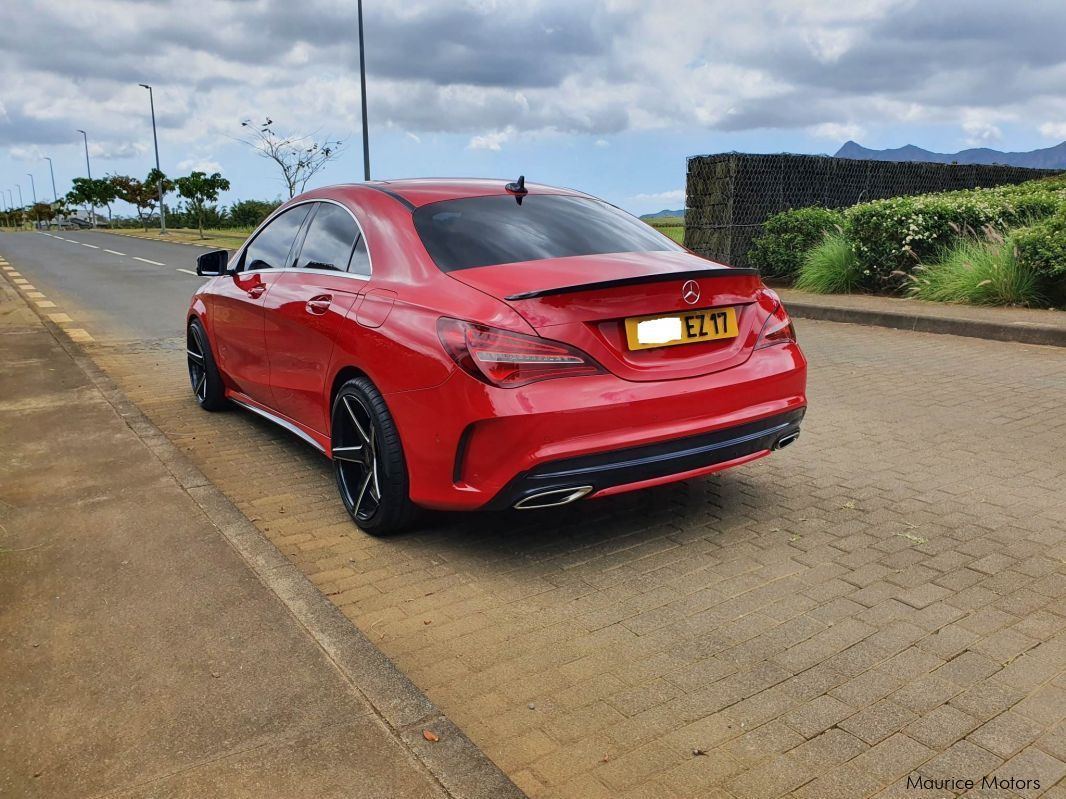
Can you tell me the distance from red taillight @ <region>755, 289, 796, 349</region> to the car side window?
174 cm

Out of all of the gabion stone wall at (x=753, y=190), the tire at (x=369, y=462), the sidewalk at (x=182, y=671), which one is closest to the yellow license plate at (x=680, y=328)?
the tire at (x=369, y=462)

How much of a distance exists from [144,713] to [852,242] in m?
12.0

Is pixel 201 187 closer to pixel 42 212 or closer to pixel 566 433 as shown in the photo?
pixel 566 433

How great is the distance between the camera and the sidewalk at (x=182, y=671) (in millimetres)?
2217

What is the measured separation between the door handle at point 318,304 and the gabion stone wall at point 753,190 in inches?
449

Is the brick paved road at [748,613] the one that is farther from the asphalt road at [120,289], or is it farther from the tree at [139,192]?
the tree at [139,192]

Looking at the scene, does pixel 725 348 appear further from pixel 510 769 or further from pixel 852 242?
pixel 852 242

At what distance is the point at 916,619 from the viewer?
306 centimetres

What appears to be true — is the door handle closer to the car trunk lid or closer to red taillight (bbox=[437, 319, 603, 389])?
the car trunk lid

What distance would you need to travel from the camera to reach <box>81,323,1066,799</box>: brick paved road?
2352 millimetres

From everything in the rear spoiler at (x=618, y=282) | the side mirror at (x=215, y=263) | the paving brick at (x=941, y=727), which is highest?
the rear spoiler at (x=618, y=282)

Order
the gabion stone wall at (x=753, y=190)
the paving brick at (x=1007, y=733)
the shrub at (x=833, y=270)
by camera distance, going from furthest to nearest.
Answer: the gabion stone wall at (x=753, y=190)
the shrub at (x=833, y=270)
the paving brick at (x=1007, y=733)

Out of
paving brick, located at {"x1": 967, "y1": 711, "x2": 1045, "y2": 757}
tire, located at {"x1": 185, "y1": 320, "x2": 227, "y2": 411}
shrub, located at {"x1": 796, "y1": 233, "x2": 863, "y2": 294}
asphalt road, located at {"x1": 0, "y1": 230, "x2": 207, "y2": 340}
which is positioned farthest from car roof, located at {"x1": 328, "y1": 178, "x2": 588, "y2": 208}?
shrub, located at {"x1": 796, "y1": 233, "x2": 863, "y2": 294}

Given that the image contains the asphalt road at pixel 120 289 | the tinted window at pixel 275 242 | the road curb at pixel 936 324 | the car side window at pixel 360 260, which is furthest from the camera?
the asphalt road at pixel 120 289
